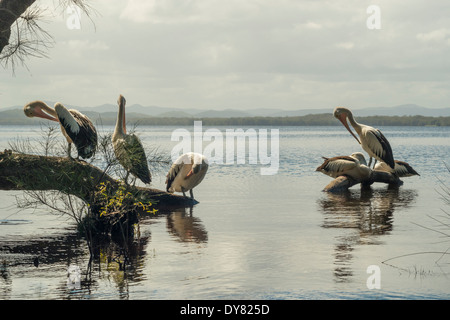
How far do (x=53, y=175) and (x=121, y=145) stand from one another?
112 cm

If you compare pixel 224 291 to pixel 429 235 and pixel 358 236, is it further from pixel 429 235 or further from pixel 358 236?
pixel 429 235

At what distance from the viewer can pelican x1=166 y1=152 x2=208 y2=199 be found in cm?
1405

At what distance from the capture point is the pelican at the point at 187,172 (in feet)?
46.1

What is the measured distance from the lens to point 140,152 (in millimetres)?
10484

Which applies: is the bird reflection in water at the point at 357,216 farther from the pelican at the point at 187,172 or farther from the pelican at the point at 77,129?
the pelican at the point at 77,129

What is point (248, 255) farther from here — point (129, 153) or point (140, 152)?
point (140, 152)

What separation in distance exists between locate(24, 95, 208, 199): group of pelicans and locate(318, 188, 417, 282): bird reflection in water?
286 cm

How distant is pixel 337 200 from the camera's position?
15.9m

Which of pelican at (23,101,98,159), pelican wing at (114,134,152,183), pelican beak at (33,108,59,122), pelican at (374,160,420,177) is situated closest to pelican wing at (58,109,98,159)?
pelican at (23,101,98,159)

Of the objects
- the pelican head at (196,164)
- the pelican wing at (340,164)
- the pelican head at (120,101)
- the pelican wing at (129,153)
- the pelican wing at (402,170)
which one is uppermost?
the pelican head at (120,101)

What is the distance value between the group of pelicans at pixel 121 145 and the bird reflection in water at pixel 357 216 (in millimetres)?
2865

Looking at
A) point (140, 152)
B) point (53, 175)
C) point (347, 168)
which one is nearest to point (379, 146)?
point (347, 168)

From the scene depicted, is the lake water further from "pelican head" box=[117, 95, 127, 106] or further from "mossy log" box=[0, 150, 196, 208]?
"pelican head" box=[117, 95, 127, 106]

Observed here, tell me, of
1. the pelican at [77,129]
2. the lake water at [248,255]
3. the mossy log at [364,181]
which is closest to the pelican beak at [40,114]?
the pelican at [77,129]
